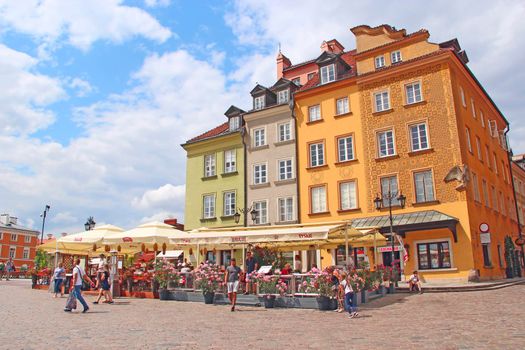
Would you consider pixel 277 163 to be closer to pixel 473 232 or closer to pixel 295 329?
pixel 473 232

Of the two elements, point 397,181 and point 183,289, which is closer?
point 183,289

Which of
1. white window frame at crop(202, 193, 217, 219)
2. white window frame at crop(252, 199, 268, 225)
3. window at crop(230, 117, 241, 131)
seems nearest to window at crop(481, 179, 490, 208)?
white window frame at crop(252, 199, 268, 225)

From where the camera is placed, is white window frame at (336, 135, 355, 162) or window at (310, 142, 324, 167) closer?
white window frame at (336, 135, 355, 162)

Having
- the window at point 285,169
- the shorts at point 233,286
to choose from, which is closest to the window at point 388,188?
the window at point 285,169

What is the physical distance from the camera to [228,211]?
106ft

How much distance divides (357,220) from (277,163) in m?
7.52

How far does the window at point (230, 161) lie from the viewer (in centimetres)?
3300

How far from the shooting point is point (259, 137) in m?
32.4

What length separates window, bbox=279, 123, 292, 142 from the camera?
1229 inches

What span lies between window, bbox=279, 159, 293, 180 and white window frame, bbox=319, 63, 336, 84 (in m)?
6.03

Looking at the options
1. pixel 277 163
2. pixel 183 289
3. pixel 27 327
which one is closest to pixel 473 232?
pixel 277 163

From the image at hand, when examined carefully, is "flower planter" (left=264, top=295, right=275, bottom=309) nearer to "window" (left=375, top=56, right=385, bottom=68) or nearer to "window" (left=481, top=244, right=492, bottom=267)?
"window" (left=481, top=244, right=492, bottom=267)

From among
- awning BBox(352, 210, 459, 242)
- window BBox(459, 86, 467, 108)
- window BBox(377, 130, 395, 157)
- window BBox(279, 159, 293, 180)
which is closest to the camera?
awning BBox(352, 210, 459, 242)

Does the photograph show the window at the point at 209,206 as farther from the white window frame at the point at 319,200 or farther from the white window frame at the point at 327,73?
the white window frame at the point at 327,73
